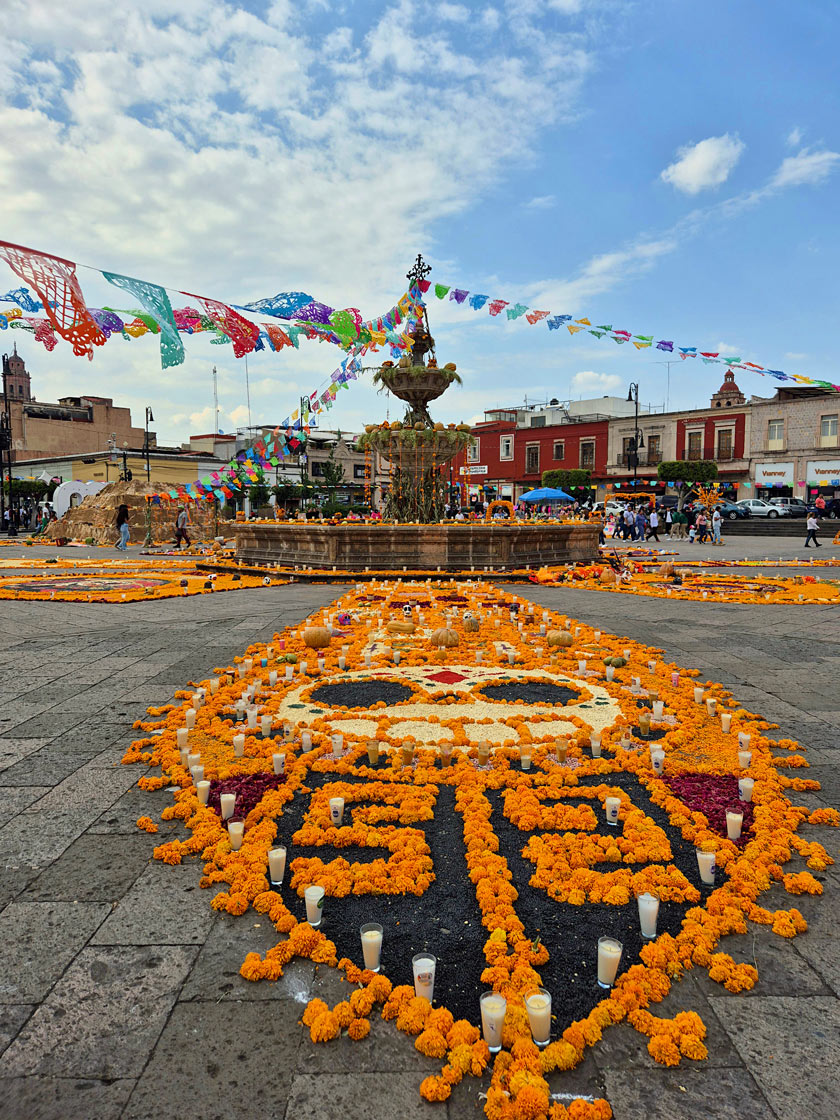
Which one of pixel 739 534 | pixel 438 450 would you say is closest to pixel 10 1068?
pixel 438 450

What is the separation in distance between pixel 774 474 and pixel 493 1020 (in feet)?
169

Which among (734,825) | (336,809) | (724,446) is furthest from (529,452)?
(336,809)

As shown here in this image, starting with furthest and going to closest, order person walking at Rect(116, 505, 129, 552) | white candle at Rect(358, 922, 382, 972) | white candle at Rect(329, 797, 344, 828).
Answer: person walking at Rect(116, 505, 129, 552) < white candle at Rect(329, 797, 344, 828) < white candle at Rect(358, 922, 382, 972)

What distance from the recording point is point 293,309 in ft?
47.6

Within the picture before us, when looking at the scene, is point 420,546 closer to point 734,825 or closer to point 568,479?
point 734,825

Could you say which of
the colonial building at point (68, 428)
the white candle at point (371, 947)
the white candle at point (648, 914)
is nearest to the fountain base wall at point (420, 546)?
the white candle at point (648, 914)

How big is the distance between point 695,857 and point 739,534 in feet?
126

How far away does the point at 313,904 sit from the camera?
2.60 meters

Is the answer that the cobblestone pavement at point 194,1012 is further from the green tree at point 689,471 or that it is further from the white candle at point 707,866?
the green tree at point 689,471

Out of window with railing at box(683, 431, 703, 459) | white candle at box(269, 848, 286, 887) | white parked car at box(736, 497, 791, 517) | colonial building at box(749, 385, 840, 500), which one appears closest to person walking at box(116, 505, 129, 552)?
white candle at box(269, 848, 286, 887)

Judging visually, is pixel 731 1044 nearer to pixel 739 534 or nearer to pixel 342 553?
pixel 342 553

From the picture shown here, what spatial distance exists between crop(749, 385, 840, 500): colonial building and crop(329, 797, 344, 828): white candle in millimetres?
49594

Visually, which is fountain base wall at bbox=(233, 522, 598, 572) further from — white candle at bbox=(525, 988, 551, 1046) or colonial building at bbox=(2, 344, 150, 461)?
colonial building at bbox=(2, 344, 150, 461)

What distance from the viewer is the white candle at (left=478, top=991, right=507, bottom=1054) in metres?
2.00
